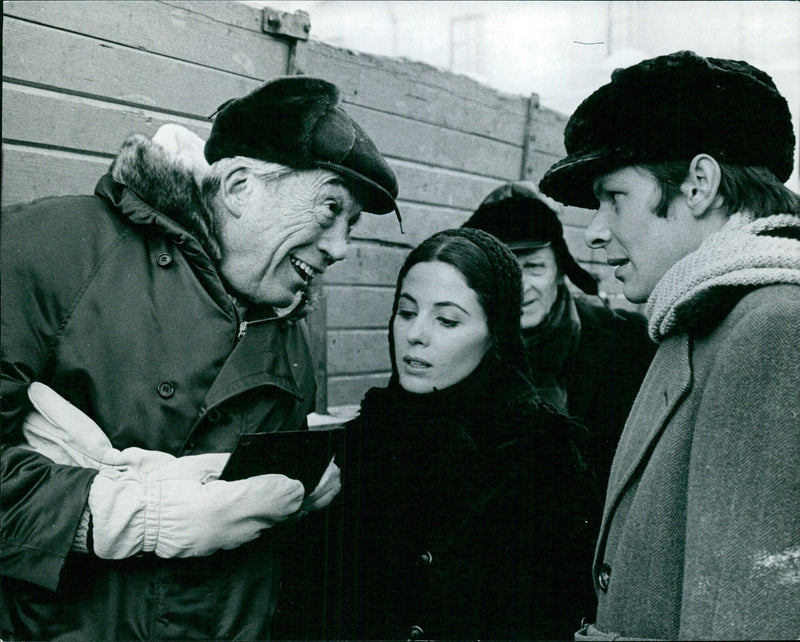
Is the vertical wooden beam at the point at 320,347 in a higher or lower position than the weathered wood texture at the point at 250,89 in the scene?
lower

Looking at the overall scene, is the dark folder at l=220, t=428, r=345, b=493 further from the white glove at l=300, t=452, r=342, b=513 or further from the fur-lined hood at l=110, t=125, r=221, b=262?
the fur-lined hood at l=110, t=125, r=221, b=262

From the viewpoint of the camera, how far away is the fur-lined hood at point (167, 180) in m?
1.95

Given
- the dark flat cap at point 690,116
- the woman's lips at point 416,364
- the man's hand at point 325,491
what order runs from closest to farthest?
1. the dark flat cap at point 690,116
2. the man's hand at point 325,491
3. the woman's lips at point 416,364

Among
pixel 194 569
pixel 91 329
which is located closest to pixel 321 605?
pixel 194 569

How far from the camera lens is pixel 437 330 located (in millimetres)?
2477

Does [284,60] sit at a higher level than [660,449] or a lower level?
higher

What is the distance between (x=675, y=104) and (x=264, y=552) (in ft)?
5.10

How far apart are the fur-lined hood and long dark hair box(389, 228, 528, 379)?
30.9 inches

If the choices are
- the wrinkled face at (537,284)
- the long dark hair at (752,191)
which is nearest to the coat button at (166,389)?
the long dark hair at (752,191)

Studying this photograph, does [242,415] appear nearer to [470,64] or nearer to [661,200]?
[661,200]

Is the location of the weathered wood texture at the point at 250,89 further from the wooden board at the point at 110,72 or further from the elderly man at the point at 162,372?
the elderly man at the point at 162,372

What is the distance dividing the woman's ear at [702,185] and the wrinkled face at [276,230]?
1.00 meters

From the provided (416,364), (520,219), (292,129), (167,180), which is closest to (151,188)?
(167,180)

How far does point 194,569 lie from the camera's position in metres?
1.91
